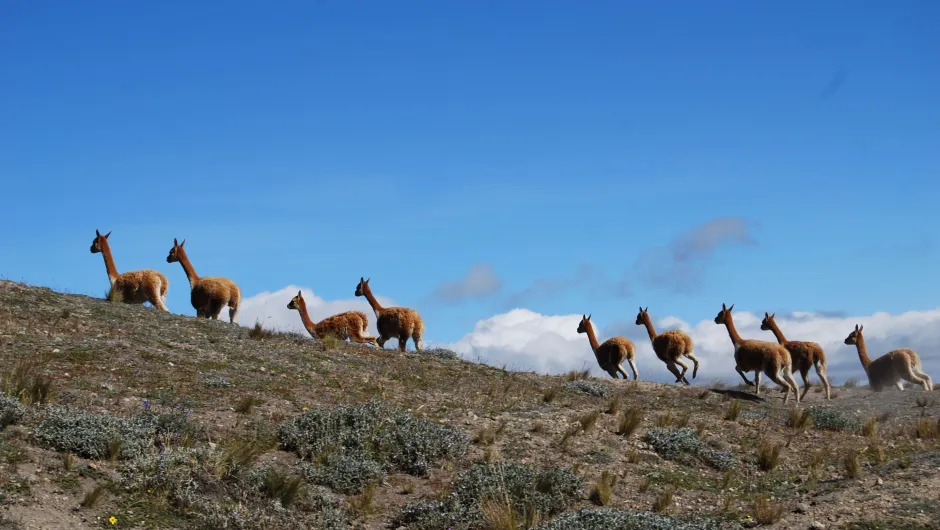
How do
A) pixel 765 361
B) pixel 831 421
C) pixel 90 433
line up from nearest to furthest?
pixel 90 433, pixel 831 421, pixel 765 361

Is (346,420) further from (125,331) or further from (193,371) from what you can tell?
(125,331)

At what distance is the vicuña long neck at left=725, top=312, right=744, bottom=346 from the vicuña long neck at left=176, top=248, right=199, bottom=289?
15.3 m

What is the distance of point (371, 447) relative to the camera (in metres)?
13.8

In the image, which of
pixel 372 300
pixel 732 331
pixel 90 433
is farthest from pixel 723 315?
pixel 90 433

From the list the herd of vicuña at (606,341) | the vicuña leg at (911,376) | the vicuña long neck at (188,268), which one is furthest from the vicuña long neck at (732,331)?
the vicuña long neck at (188,268)

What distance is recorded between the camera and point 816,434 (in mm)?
17594

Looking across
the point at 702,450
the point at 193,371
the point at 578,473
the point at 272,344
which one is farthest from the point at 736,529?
the point at 272,344

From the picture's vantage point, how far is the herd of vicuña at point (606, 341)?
2403cm

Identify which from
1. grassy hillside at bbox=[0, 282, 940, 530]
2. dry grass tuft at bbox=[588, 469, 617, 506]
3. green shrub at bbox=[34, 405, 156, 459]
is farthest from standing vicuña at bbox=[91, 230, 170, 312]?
dry grass tuft at bbox=[588, 469, 617, 506]

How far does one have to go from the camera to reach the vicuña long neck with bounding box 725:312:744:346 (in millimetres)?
25391

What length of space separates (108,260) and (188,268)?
7.27ft

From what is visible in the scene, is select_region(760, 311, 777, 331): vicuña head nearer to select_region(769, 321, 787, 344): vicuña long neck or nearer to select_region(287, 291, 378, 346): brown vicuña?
select_region(769, 321, 787, 344): vicuña long neck

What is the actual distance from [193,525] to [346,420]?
3931 millimetres

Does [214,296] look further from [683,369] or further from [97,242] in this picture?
[683,369]
